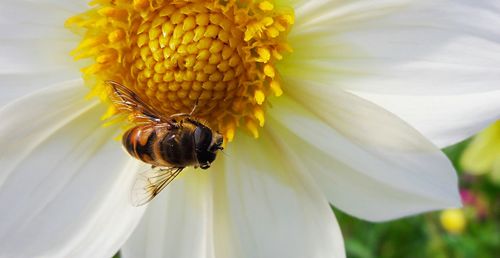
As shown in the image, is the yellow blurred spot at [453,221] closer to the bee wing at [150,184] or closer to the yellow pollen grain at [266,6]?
the bee wing at [150,184]

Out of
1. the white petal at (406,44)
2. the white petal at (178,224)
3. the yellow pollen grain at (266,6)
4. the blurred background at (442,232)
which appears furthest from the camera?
the blurred background at (442,232)

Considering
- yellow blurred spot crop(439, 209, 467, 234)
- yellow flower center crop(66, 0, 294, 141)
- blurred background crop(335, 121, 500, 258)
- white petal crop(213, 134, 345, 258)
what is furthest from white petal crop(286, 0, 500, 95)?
yellow blurred spot crop(439, 209, 467, 234)

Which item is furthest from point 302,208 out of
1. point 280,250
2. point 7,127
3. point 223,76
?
point 7,127

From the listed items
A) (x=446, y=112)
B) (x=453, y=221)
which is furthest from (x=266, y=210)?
(x=453, y=221)

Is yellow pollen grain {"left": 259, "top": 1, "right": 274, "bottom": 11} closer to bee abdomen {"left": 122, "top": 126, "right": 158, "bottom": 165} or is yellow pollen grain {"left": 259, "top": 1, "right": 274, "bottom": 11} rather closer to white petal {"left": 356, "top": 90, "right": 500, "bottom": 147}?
white petal {"left": 356, "top": 90, "right": 500, "bottom": 147}

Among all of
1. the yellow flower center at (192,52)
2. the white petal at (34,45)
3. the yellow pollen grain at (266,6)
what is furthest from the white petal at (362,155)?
the white petal at (34,45)

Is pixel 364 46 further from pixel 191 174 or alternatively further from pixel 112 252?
pixel 112 252

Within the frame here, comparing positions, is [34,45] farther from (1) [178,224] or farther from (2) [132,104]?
(1) [178,224]

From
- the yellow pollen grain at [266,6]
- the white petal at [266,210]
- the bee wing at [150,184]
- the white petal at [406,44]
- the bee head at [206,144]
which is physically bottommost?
the white petal at [266,210]
